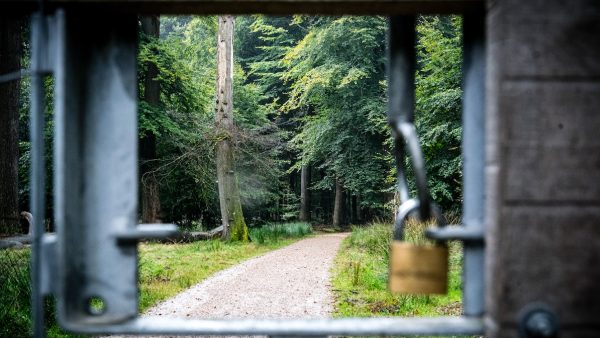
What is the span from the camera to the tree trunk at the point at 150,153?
47.9 ft

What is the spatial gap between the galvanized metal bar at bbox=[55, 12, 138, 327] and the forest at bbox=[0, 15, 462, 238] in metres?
6.91

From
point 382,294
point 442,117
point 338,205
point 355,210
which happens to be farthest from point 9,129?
point 355,210

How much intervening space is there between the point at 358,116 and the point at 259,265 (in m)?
12.4

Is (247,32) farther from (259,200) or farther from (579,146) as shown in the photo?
(579,146)

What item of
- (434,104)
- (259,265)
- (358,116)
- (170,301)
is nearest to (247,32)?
(358,116)

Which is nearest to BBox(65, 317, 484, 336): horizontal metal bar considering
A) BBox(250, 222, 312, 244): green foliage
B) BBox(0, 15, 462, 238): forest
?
BBox(0, 15, 462, 238): forest

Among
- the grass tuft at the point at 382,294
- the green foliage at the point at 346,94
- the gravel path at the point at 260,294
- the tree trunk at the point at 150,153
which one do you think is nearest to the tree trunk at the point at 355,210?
the green foliage at the point at 346,94

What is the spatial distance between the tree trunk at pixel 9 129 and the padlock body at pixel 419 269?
7372 mm

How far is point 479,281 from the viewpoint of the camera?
4.38ft

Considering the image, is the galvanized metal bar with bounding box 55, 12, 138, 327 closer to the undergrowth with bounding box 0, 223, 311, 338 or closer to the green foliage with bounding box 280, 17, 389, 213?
the undergrowth with bounding box 0, 223, 311, 338

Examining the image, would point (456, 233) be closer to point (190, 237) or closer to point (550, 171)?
point (550, 171)

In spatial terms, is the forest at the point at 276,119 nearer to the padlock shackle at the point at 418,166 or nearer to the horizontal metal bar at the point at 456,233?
the padlock shackle at the point at 418,166

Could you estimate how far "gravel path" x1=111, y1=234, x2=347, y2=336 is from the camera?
19.4 ft

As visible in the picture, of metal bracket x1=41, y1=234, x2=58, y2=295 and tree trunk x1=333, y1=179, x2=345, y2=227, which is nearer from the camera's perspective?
metal bracket x1=41, y1=234, x2=58, y2=295
